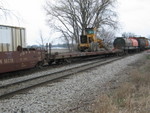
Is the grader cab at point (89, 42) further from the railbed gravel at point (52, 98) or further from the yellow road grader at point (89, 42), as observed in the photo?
the railbed gravel at point (52, 98)

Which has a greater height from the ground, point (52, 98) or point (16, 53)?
point (16, 53)

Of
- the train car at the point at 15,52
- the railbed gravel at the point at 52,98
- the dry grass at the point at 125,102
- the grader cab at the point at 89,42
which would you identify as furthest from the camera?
the grader cab at the point at 89,42

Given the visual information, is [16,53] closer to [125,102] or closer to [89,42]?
[125,102]

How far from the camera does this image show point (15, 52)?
43.4 ft

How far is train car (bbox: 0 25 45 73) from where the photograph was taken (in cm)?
1261

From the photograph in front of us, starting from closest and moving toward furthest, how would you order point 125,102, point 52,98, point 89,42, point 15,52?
point 125,102
point 52,98
point 15,52
point 89,42

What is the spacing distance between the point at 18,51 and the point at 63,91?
16.4ft

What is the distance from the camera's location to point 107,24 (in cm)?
4812

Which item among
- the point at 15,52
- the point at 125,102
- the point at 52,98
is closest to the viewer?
the point at 125,102

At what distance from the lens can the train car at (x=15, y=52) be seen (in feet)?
41.4

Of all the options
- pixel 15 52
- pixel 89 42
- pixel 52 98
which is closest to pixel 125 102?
pixel 52 98

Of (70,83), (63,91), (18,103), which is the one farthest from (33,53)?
(18,103)

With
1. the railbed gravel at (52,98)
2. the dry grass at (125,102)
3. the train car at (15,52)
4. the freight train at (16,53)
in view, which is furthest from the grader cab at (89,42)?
the dry grass at (125,102)

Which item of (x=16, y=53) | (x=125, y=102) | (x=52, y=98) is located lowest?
(x=52, y=98)
